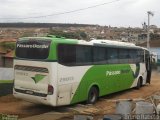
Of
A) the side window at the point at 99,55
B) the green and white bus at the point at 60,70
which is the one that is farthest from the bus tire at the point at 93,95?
the side window at the point at 99,55

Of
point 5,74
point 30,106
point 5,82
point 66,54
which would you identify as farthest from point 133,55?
point 66,54

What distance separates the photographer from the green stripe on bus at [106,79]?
16078mm

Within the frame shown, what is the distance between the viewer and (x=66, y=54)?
14.8 metres

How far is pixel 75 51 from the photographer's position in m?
15.5

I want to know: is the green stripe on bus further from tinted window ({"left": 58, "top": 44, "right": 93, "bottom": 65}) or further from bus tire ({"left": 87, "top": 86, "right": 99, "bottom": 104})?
tinted window ({"left": 58, "top": 44, "right": 93, "bottom": 65})

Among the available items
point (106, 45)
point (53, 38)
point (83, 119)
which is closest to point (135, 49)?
point (106, 45)

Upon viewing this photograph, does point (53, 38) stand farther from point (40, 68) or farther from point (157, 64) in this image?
point (157, 64)

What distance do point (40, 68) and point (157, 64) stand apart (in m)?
31.4

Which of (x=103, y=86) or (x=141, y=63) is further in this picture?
(x=141, y=63)

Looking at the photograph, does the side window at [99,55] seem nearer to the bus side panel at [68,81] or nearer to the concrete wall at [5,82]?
the bus side panel at [68,81]

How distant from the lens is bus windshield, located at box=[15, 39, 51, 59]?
1433cm

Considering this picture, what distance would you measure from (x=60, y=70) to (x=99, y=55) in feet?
12.0

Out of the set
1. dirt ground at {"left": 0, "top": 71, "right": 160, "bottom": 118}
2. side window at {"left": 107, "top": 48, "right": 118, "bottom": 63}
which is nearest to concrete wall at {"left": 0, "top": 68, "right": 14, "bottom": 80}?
dirt ground at {"left": 0, "top": 71, "right": 160, "bottom": 118}

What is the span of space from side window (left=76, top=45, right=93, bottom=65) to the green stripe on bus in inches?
18.0
